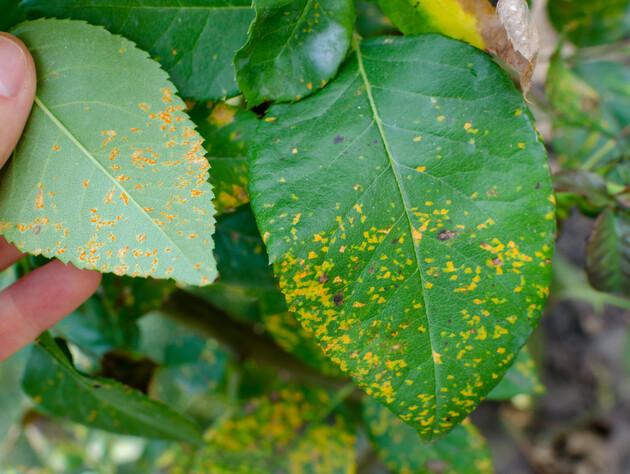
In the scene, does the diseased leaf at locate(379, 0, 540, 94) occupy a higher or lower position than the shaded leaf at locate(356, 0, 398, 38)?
higher

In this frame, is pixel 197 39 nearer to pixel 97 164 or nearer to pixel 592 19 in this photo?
pixel 97 164

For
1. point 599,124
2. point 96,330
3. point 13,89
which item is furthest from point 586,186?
point 96,330

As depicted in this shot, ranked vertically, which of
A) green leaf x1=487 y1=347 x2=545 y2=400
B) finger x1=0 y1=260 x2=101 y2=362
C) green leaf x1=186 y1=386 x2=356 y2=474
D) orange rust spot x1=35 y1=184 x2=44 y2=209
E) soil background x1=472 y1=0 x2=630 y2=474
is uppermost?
orange rust spot x1=35 y1=184 x2=44 y2=209

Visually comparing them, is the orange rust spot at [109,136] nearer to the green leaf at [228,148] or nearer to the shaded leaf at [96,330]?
the green leaf at [228,148]

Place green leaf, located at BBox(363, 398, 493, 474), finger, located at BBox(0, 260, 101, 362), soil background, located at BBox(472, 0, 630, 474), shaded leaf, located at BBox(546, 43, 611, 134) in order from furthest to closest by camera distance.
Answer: soil background, located at BBox(472, 0, 630, 474) < green leaf, located at BBox(363, 398, 493, 474) < shaded leaf, located at BBox(546, 43, 611, 134) < finger, located at BBox(0, 260, 101, 362)

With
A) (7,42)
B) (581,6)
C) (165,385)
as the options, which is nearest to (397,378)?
(7,42)

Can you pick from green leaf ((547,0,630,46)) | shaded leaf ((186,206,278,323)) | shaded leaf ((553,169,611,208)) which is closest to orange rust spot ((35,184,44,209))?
shaded leaf ((186,206,278,323))

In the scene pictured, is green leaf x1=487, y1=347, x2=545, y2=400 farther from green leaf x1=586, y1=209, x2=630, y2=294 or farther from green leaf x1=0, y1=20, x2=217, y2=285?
green leaf x1=0, y1=20, x2=217, y2=285
